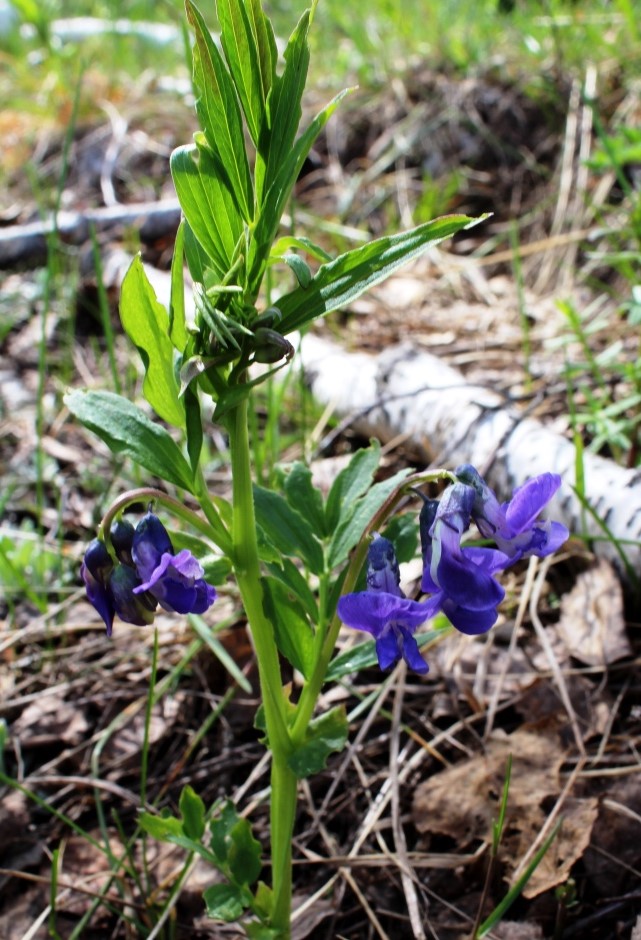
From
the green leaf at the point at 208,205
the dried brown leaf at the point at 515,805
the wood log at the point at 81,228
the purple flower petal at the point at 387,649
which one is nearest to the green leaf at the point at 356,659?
the purple flower petal at the point at 387,649

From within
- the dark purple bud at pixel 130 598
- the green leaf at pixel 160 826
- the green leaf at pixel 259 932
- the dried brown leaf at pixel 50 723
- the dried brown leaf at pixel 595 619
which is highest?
the dark purple bud at pixel 130 598

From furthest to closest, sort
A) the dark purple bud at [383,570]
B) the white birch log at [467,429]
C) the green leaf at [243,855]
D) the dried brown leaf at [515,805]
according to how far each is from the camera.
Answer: the white birch log at [467,429]
the dried brown leaf at [515,805]
the green leaf at [243,855]
the dark purple bud at [383,570]

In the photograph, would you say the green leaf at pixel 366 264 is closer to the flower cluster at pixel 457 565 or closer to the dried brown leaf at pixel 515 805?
the flower cluster at pixel 457 565

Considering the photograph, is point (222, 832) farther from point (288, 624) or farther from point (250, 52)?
point (250, 52)

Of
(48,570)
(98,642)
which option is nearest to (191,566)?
(98,642)

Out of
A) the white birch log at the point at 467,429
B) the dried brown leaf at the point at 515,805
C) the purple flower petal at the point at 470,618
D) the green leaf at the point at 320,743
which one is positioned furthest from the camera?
the white birch log at the point at 467,429

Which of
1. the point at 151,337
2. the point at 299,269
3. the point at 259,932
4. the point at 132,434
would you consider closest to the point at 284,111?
the point at 299,269

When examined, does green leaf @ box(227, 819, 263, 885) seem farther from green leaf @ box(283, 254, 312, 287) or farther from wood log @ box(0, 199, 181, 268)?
wood log @ box(0, 199, 181, 268)
